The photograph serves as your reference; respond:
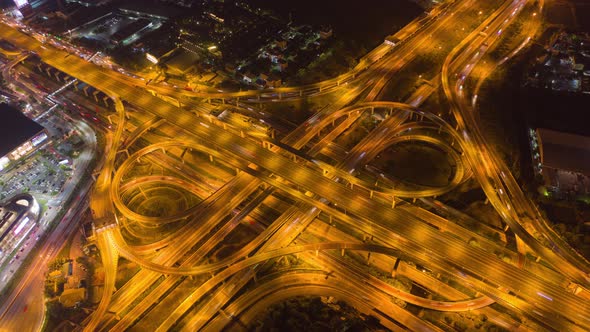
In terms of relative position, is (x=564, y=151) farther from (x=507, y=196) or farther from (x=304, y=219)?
(x=304, y=219)

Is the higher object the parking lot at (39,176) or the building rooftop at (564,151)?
the parking lot at (39,176)

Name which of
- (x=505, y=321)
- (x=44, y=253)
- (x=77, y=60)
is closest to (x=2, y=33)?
(x=77, y=60)

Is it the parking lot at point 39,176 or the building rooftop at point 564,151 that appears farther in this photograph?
the parking lot at point 39,176

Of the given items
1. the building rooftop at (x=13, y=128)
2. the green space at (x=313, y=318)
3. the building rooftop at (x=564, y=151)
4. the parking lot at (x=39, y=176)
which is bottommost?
the green space at (x=313, y=318)

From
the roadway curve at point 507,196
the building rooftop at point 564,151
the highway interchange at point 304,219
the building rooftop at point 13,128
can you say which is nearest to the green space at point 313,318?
the highway interchange at point 304,219

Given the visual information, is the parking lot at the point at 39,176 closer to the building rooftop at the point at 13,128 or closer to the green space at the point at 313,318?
the building rooftop at the point at 13,128

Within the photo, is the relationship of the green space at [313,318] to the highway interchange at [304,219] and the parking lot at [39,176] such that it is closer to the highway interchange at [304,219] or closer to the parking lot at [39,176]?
the highway interchange at [304,219]

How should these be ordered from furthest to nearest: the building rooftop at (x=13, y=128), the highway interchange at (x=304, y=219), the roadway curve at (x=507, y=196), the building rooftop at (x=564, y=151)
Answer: the building rooftop at (x=13, y=128) → the building rooftop at (x=564, y=151) → the roadway curve at (x=507, y=196) → the highway interchange at (x=304, y=219)

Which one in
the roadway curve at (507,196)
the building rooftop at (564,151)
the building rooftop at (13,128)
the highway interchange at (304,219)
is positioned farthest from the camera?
the building rooftop at (13,128)
